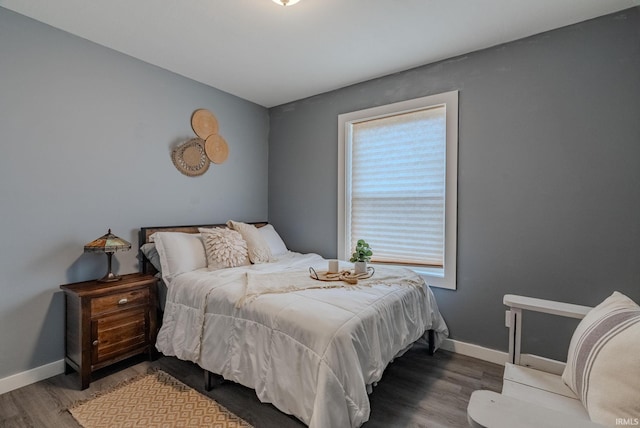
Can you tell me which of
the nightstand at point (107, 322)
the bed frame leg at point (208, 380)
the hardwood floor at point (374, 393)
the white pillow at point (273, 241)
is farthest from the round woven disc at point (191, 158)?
the bed frame leg at point (208, 380)

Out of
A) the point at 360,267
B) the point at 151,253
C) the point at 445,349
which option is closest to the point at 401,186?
the point at 360,267

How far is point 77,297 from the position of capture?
79.7 inches

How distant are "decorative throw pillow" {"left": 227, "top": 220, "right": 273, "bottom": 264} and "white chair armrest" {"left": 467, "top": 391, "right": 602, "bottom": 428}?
2219 millimetres

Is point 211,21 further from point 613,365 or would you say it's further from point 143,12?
point 613,365

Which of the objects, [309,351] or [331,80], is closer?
[309,351]

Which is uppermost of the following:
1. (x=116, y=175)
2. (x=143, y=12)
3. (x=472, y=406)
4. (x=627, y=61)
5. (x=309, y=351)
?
(x=143, y=12)

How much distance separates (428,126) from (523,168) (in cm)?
87

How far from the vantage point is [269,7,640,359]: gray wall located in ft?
6.43

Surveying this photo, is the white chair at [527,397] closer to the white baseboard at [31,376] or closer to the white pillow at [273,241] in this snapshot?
the white pillow at [273,241]

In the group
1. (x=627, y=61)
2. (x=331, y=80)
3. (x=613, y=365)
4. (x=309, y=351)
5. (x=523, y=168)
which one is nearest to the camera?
(x=613, y=365)

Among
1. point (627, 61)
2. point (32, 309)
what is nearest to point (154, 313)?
point (32, 309)

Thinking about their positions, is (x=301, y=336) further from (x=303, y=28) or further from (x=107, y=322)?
(x=303, y=28)

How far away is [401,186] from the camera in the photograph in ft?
9.55

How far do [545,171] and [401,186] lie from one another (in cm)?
113
